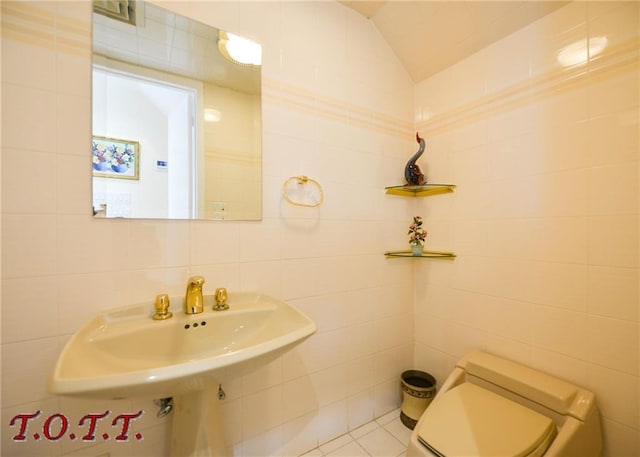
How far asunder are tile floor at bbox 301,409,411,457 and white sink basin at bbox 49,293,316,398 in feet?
2.67

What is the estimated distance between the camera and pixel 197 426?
868 mm

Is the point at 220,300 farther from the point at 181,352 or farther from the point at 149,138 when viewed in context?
the point at 149,138

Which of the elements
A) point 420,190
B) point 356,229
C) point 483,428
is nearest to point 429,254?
point 420,190

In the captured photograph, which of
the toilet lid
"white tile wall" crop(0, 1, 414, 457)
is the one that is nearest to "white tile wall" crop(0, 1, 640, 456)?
"white tile wall" crop(0, 1, 414, 457)

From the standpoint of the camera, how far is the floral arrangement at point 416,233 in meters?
1.62

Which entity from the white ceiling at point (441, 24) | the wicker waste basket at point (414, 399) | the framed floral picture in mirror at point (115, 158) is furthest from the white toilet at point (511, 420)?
the white ceiling at point (441, 24)

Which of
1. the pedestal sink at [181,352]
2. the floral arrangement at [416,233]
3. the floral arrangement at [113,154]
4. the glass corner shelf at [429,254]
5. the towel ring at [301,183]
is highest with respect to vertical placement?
the floral arrangement at [113,154]

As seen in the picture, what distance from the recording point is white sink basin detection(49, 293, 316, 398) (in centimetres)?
57

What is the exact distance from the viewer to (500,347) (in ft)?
4.36

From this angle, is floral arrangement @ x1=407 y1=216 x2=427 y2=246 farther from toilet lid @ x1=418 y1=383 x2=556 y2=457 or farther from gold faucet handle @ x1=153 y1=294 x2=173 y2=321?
gold faucet handle @ x1=153 y1=294 x2=173 y2=321

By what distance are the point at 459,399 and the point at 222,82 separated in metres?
1.65

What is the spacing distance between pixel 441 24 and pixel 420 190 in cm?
86

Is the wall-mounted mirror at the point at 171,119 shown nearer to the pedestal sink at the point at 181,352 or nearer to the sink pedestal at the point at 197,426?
the pedestal sink at the point at 181,352

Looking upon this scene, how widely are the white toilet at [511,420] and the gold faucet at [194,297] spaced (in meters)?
0.90
